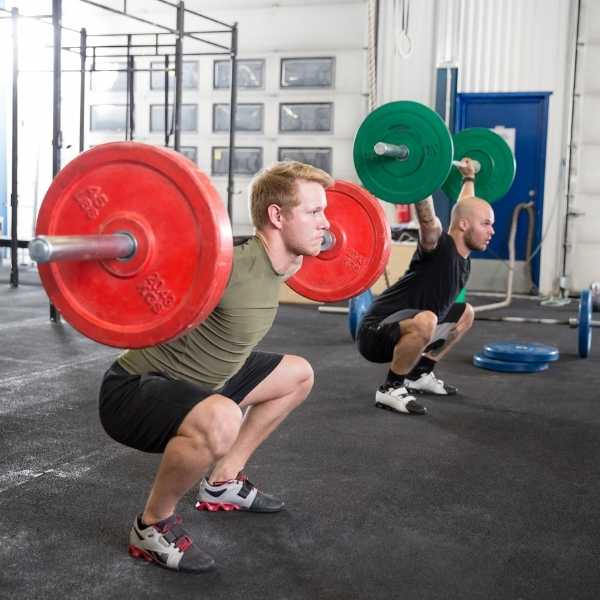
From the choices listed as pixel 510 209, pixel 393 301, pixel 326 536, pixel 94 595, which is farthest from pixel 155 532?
pixel 510 209

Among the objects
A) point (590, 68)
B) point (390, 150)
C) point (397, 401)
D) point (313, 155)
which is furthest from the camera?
point (313, 155)

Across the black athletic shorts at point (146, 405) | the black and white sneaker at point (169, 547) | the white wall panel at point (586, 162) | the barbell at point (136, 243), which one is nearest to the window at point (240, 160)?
the white wall panel at point (586, 162)

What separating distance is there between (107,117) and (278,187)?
280 inches

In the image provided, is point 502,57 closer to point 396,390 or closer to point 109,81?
point 109,81

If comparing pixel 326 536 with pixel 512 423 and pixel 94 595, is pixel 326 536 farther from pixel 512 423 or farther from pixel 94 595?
pixel 512 423

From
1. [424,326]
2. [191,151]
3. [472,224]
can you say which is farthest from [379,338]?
[191,151]

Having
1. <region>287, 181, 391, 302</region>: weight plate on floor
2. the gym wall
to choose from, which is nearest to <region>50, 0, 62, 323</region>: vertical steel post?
<region>287, 181, 391, 302</region>: weight plate on floor

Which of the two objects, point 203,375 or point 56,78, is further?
point 56,78

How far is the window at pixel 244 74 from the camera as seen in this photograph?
8.00m

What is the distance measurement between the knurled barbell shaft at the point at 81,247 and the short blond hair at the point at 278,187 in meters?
0.44

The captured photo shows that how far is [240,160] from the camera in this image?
8.20 m

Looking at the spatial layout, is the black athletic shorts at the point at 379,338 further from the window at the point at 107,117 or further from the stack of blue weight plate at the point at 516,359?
the window at the point at 107,117

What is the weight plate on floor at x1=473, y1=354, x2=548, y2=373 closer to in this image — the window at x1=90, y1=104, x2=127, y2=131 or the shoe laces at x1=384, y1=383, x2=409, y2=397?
the shoe laces at x1=384, y1=383, x2=409, y2=397

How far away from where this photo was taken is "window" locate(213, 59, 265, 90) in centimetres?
800
